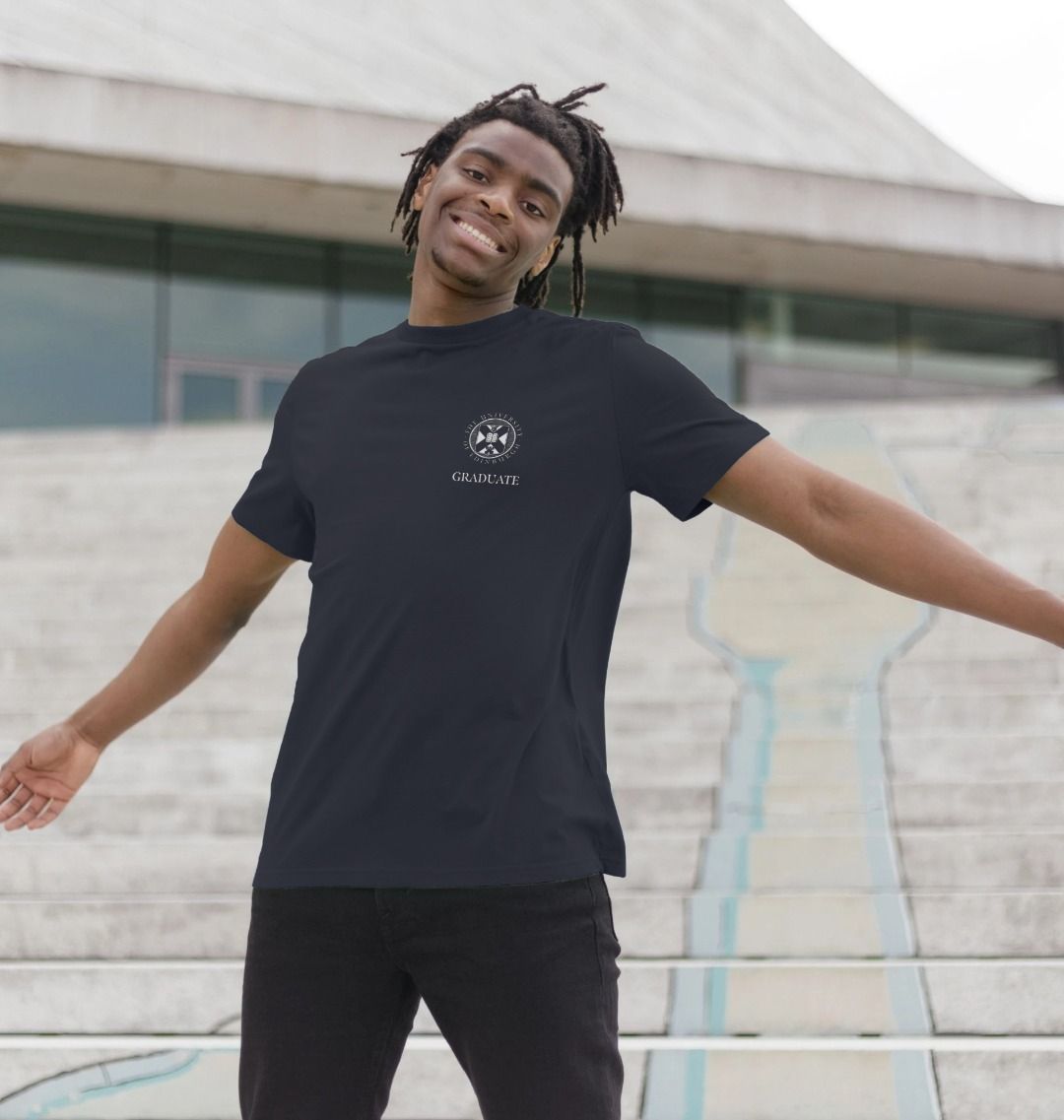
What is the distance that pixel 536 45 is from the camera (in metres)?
23.6

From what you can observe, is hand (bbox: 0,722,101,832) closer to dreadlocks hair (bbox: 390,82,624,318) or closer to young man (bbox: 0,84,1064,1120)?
young man (bbox: 0,84,1064,1120)

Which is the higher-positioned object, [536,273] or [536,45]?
[536,45]

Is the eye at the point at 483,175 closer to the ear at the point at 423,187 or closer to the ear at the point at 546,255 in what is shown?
the ear at the point at 546,255

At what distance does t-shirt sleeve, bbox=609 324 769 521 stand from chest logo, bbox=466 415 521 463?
0.11m

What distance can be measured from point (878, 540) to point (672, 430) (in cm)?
24

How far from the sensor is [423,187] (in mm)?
1856

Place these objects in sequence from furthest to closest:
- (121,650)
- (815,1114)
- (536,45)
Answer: (536,45) < (121,650) < (815,1114)

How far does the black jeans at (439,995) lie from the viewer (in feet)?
4.33

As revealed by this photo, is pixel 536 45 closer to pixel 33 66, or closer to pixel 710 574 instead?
pixel 33 66

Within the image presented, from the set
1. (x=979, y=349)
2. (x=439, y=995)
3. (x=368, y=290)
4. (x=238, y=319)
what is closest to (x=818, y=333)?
(x=979, y=349)

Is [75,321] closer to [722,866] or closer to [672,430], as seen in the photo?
[722,866]

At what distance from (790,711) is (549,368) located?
3.81 meters

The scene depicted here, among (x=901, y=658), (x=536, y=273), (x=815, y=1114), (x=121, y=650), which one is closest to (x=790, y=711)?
(x=901, y=658)

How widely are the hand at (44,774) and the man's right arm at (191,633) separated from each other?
1.0 inches
